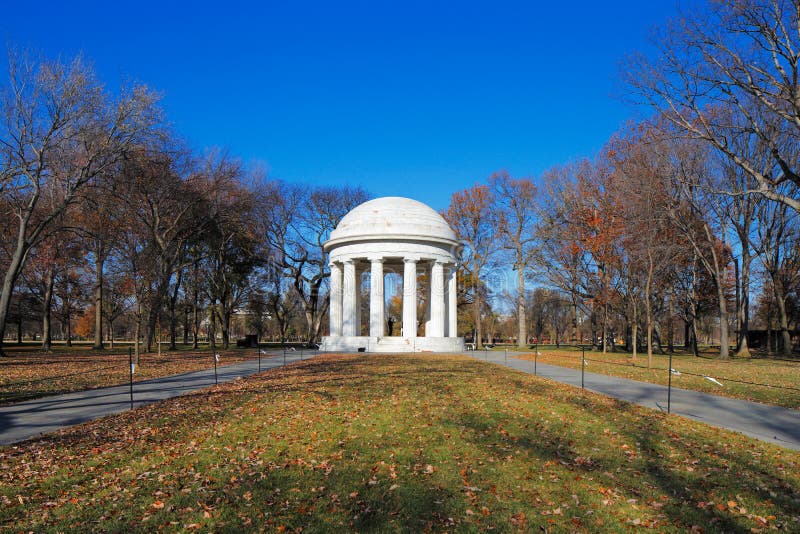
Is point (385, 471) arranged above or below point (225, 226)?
below

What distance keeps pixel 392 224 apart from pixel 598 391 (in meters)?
27.1

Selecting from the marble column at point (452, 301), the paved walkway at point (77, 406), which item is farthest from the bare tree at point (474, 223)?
the paved walkway at point (77, 406)

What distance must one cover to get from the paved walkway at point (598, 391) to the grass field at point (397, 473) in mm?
788

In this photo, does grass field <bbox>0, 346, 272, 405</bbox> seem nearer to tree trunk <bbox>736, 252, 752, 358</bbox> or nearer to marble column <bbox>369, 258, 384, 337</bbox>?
marble column <bbox>369, 258, 384, 337</bbox>

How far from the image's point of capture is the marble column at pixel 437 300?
43.0 meters

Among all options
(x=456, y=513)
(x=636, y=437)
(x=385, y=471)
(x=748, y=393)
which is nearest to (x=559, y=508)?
(x=456, y=513)

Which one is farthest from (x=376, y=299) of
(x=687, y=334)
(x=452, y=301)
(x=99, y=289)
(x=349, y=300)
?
(x=687, y=334)

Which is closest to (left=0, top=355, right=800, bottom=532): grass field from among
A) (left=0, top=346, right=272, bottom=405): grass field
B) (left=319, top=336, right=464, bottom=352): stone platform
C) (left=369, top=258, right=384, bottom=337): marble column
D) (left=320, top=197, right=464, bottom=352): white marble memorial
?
(left=0, top=346, right=272, bottom=405): grass field

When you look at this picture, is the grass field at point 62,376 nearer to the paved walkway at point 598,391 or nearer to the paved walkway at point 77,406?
the paved walkway at point 77,406

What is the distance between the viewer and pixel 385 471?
7.36 m

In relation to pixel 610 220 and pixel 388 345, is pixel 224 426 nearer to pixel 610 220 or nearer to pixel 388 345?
pixel 388 345

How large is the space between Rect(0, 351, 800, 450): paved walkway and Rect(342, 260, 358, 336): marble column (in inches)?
951

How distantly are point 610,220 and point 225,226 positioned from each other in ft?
101

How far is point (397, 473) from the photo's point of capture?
725cm
